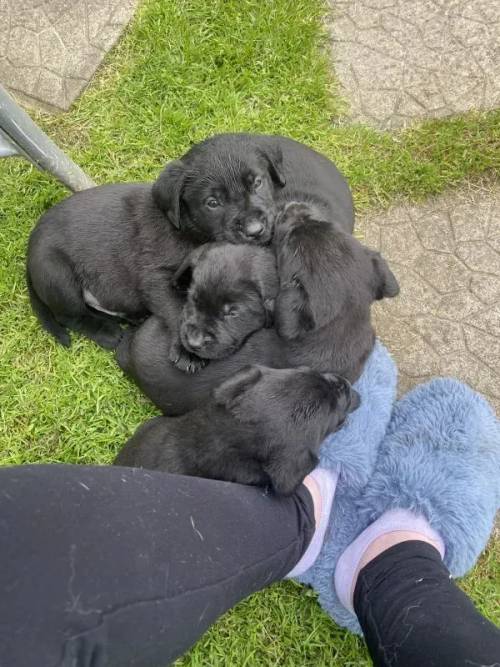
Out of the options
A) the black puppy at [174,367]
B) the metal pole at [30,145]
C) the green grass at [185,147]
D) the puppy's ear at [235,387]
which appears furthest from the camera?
the green grass at [185,147]

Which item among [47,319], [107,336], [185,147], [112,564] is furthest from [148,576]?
[185,147]

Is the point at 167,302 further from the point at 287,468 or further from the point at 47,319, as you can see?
the point at 287,468

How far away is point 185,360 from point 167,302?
322 mm

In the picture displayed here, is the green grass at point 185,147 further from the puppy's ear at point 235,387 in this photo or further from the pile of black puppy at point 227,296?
the puppy's ear at point 235,387

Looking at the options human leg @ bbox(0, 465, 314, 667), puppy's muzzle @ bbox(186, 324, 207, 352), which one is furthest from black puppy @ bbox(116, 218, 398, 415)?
Result: human leg @ bbox(0, 465, 314, 667)

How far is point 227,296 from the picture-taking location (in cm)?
278

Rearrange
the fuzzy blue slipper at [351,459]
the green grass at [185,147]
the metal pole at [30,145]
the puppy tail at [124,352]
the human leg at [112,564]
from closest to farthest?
the human leg at [112,564], the metal pole at [30,145], the fuzzy blue slipper at [351,459], the puppy tail at [124,352], the green grass at [185,147]

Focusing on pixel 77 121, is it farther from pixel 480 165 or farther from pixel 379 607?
pixel 379 607

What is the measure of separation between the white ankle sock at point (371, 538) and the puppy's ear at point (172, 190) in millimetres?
1627

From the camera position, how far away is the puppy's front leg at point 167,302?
2900 millimetres

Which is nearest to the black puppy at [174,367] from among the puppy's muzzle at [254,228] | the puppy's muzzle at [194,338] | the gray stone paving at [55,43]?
the puppy's muzzle at [194,338]

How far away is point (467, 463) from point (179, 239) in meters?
1.69

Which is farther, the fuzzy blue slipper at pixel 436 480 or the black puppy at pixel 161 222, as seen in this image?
the black puppy at pixel 161 222

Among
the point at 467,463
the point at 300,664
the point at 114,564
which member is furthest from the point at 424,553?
the point at 114,564
